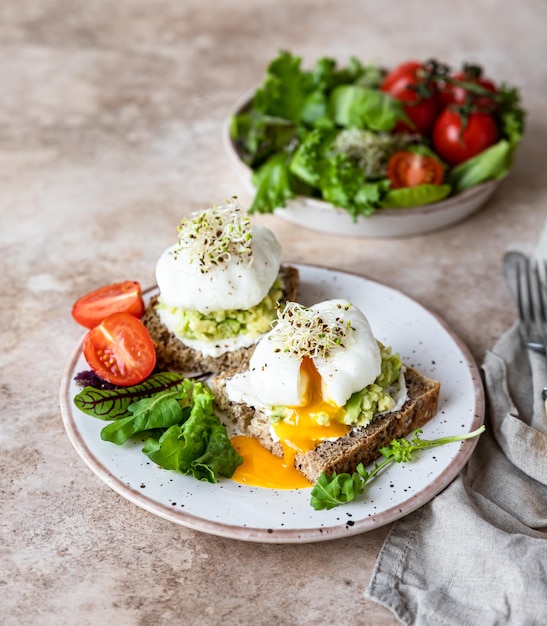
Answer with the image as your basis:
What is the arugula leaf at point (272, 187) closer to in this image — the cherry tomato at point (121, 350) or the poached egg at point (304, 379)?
the cherry tomato at point (121, 350)

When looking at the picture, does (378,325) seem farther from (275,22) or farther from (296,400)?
(275,22)

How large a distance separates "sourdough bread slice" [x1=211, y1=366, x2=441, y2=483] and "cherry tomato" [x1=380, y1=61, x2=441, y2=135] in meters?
2.14

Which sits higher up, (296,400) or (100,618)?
(296,400)

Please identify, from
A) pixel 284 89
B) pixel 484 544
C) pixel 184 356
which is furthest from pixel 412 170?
pixel 484 544

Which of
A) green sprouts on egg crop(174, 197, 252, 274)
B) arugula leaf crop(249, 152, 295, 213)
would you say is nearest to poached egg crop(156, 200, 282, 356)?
green sprouts on egg crop(174, 197, 252, 274)

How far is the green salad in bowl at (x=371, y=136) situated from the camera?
4.14m

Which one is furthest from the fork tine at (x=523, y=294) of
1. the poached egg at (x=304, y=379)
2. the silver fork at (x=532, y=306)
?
the poached egg at (x=304, y=379)

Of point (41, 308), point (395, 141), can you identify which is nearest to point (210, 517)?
point (41, 308)

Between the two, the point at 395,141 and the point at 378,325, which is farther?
the point at 395,141

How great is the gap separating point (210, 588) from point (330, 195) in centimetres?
223

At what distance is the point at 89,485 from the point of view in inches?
115

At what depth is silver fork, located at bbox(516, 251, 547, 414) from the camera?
3539 millimetres

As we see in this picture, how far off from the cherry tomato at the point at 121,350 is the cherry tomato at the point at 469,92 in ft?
8.49

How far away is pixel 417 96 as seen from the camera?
4719 mm
